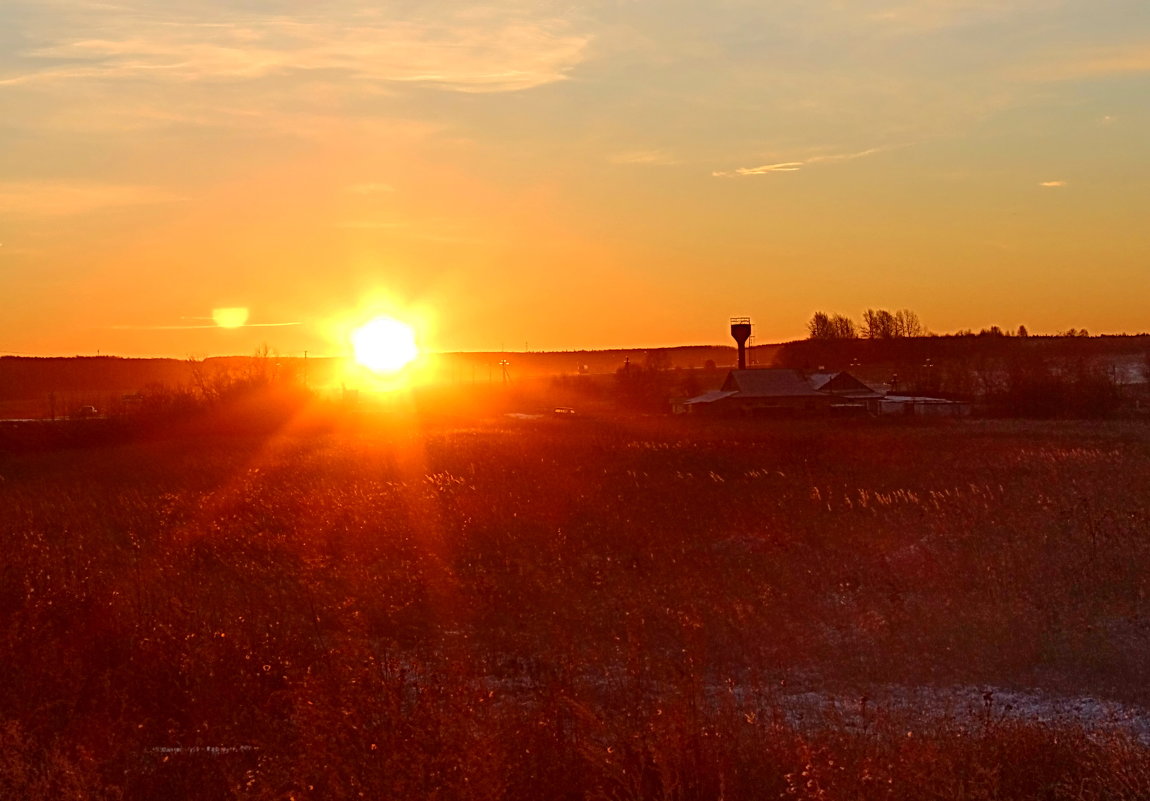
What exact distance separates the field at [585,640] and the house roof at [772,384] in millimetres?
48835

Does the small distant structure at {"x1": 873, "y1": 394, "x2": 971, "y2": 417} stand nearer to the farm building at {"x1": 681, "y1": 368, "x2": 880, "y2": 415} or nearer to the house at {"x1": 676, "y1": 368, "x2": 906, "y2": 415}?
the house at {"x1": 676, "y1": 368, "x2": 906, "y2": 415}

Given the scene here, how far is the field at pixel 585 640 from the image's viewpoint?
257 inches

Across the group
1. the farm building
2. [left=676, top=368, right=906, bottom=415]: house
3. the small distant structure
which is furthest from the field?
the farm building

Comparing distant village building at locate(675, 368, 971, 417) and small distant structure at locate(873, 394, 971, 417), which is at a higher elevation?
distant village building at locate(675, 368, 971, 417)

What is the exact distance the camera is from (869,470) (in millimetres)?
29062

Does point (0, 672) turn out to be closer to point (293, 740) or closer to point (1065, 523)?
point (293, 740)

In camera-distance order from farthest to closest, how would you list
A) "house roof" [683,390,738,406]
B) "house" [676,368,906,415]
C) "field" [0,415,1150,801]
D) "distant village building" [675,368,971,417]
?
"house roof" [683,390,738,406]
"house" [676,368,906,415]
"distant village building" [675,368,971,417]
"field" [0,415,1150,801]

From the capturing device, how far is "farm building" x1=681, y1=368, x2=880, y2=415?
74250 mm

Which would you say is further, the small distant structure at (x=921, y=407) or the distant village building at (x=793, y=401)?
the distant village building at (x=793, y=401)

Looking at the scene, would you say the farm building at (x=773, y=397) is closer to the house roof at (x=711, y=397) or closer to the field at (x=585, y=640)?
the house roof at (x=711, y=397)

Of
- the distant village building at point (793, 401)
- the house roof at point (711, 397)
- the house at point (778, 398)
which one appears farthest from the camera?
the house roof at point (711, 397)

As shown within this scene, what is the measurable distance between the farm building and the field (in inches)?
1888

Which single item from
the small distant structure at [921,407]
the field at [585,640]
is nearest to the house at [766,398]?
the small distant structure at [921,407]

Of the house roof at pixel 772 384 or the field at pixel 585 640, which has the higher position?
the house roof at pixel 772 384
